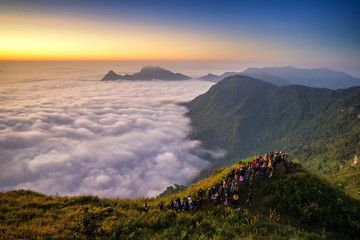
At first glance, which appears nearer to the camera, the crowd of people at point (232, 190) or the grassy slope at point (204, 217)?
the grassy slope at point (204, 217)

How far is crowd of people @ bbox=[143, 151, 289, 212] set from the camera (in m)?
15.2

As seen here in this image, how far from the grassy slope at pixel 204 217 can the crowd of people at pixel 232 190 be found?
0.50m

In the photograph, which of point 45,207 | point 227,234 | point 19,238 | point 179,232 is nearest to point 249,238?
point 227,234

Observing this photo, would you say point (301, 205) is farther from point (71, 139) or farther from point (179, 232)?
point (71, 139)

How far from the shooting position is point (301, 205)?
14703mm

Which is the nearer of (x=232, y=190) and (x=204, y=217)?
(x=204, y=217)

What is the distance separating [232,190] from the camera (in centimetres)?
1611

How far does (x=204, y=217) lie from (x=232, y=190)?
405cm

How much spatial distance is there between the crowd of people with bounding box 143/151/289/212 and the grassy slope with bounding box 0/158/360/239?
498 millimetres

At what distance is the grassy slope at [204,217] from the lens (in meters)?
11.4

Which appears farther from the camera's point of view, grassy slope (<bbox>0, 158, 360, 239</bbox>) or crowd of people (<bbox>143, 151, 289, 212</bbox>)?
crowd of people (<bbox>143, 151, 289, 212</bbox>)

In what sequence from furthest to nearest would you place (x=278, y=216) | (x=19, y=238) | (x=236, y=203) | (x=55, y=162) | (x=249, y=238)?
(x=55, y=162) < (x=236, y=203) < (x=278, y=216) < (x=249, y=238) < (x=19, y=238)

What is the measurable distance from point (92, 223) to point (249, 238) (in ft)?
34.3

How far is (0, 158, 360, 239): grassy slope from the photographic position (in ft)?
37.3
